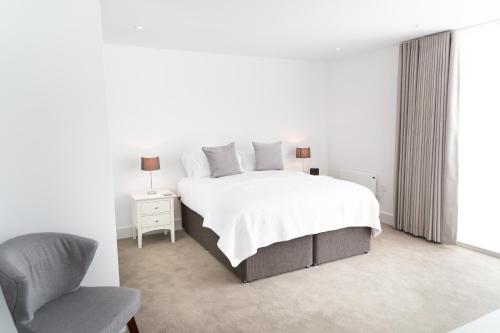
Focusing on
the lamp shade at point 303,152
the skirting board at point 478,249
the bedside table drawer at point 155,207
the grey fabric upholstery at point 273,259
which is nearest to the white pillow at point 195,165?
the bedside table drawer at point 155,207

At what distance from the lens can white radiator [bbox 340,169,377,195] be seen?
497cm

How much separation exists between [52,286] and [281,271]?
6.50 ft

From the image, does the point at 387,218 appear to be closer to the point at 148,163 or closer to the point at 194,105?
the point at 194,105

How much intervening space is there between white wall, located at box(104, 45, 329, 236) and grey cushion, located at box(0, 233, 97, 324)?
99.2 inches

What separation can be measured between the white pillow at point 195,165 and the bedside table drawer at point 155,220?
71 centimetres

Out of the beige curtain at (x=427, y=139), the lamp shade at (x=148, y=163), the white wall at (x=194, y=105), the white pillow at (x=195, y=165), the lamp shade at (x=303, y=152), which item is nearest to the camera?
the beige curtain at (x=427, y=139)

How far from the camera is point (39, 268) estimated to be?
6.08 ft

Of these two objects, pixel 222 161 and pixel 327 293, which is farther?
pixel 222 161

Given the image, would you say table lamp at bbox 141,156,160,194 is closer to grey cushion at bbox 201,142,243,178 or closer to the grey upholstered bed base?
grey cushion at bbox 201,142,243,178

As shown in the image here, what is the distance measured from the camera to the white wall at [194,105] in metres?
4.38

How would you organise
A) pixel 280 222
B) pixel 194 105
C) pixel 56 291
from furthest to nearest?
1. pixel 194 105
2. pixel 280 222
3. pixel 56 291

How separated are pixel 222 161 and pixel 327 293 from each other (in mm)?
2218

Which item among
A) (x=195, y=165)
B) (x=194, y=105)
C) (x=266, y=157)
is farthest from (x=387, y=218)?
(x=194, y=105)

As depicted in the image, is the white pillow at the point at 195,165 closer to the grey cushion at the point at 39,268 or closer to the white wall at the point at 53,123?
the white wall at the point at 53,123
